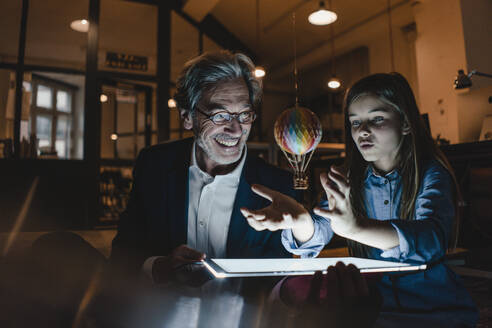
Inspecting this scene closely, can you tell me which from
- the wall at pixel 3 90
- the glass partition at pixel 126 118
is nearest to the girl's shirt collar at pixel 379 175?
the glass partition at pixel 126 118

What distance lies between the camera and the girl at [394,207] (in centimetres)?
83

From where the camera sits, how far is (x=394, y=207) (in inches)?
42.3

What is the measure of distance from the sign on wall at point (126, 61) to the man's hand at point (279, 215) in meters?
5.70

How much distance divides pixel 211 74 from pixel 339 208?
2.87ft

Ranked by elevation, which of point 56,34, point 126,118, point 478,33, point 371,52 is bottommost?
point 126,118

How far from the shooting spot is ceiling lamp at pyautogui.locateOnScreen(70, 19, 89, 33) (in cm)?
571

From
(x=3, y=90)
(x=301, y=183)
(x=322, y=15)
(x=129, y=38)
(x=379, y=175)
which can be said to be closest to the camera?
(x=301, y=183)

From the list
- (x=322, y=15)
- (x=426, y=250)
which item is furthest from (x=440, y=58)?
(x=426, y=250)

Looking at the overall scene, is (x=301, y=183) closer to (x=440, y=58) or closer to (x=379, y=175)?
(x=379, y=175)

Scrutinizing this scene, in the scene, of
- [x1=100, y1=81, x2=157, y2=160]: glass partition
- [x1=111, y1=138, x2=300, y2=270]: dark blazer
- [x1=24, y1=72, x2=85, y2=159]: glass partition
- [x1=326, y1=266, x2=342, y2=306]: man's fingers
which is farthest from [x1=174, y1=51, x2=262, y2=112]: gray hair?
[x1=100, y1=81, x2=157, y2=160]: glass partition

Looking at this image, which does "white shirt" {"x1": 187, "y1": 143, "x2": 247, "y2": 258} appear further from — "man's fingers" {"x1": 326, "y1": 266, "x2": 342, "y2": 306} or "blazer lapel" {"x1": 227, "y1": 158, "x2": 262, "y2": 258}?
"man's fingers" {"x1": 326, "y1": 266, "x2": 342, "y2": 306}

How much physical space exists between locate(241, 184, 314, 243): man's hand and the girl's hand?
17cm

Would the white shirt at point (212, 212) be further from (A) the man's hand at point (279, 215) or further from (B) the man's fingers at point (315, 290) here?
(B) the man's fingers at point (315, 290)

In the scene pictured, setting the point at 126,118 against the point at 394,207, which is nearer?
the point at 394,207
